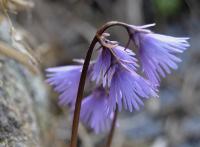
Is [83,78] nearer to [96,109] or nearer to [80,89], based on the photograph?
[80,89]

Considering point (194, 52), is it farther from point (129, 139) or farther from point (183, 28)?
point (129, 139)

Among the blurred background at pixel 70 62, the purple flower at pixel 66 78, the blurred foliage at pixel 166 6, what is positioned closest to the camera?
the purple flower at pixel 66 78

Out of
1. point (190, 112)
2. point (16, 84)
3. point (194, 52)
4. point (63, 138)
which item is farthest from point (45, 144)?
point (194, 52)

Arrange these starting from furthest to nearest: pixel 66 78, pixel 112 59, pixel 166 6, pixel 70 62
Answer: pixel 166 6 → pixel 70 62 → pixel 66 78 → pixel 112 59

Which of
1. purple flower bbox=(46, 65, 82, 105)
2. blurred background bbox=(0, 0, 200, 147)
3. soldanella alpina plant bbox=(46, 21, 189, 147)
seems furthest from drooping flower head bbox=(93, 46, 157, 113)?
blurred background bbox=(0, 0, 200, 147)

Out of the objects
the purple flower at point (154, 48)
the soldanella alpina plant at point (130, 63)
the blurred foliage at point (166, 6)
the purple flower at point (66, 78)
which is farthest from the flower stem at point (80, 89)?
the blurred foliage at point (166, 6)

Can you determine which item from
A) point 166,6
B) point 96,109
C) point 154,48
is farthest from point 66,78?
point 166,6

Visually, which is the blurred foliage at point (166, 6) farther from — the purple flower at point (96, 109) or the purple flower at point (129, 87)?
the purple flower at point (129, 87)
